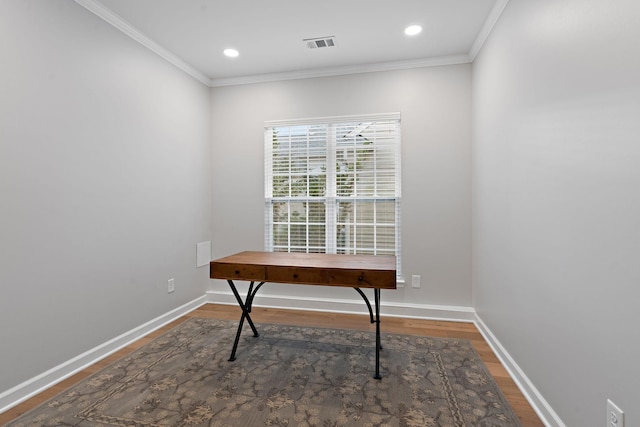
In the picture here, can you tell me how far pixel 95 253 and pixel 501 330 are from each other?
324 centimetres

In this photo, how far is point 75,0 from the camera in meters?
2.24

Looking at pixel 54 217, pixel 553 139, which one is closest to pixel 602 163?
pixel 553 139

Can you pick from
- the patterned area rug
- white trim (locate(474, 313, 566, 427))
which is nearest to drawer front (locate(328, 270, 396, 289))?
the patterned area rug

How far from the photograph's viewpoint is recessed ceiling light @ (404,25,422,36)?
2711 mm

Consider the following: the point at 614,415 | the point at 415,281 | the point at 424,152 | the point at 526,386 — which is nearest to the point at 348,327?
the point at 415,281

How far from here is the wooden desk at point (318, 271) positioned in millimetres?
2109

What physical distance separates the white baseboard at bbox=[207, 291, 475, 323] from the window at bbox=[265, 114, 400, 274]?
571 mm

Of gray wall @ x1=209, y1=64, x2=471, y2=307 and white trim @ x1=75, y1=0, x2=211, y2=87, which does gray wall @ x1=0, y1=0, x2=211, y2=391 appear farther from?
gray wall @ x1=209, y1=64, x2=471, y2=307

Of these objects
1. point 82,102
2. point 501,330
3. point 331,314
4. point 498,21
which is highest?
point 498,21

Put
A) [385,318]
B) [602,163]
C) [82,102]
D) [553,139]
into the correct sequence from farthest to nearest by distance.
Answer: [385,318] < [82,102] < [553,139] < [602,163]

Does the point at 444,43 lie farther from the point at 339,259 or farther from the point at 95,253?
the point at 95,253

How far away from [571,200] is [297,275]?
5.43 ft

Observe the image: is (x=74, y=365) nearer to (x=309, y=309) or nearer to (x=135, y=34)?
(x=309, y=309)

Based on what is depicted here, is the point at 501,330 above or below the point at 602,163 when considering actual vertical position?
below
